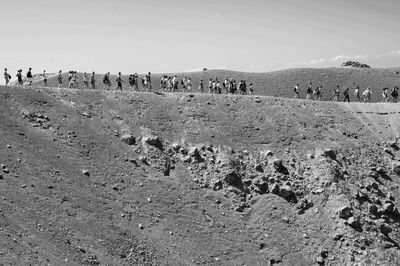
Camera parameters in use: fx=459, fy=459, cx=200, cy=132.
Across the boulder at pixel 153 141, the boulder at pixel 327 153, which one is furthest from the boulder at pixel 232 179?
the boulder at pixel 327 153

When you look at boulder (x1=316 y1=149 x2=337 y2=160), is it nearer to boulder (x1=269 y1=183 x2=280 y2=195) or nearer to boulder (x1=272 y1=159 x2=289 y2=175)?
boulder (x1=272 y1=159 x2=289 y2=175)

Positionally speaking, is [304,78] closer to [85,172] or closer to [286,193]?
[286,193]

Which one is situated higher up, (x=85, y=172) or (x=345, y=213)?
(x=85, y=172)

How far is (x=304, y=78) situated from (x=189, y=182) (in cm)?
4262

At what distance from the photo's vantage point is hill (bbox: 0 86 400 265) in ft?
95.9

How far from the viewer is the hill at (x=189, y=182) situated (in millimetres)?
29219

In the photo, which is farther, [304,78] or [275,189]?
[304,78]

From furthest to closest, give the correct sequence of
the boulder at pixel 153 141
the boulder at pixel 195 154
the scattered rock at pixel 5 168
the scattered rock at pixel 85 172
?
the boulder at pixel 153 141 → the boulder at pixel 195 154 → the scattered rock at pixel 85 172 → the scattered rock at pixel 5 168

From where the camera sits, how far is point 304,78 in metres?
73.4

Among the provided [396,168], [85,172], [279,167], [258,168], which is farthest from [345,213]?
[85,172]

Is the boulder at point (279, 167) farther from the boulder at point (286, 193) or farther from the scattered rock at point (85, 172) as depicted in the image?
the scattered rock at point (85, 172)

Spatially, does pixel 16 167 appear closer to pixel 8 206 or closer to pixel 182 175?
pixel 8 206

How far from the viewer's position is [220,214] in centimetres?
3475

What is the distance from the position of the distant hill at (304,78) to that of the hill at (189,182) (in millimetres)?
25435
